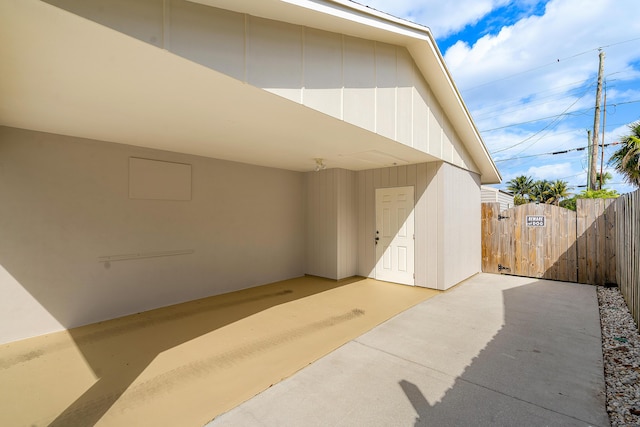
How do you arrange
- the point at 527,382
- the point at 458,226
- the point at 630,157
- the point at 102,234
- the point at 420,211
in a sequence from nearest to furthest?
the point at 527,382, the point at 102,234, the point at 420,211, the point at 458,226, the point at 630,157

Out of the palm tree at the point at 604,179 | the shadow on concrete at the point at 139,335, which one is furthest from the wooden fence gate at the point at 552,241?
the palm tree at the point at 604,179

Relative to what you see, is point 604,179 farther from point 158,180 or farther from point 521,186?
point 158,180

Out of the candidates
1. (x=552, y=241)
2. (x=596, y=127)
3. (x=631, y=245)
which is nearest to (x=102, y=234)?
(x=631, y=245)

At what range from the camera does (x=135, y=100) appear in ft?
8.47

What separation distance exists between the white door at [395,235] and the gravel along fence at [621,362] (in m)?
2.92

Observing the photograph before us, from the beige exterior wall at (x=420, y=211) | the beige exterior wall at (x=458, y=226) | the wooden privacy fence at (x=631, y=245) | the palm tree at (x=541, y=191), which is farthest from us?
the palm tree at (x=541, y=191)

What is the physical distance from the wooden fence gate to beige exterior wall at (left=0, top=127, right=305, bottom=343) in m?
5.92

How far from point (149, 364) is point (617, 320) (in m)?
5.90

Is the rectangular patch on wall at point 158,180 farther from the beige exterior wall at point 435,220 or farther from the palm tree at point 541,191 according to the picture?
the palm tree at point 541,191

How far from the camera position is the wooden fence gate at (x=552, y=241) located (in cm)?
564

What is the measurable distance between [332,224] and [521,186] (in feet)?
85.4

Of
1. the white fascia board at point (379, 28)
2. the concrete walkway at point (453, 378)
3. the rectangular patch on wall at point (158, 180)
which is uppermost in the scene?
the white fascia board at point (379, 28)

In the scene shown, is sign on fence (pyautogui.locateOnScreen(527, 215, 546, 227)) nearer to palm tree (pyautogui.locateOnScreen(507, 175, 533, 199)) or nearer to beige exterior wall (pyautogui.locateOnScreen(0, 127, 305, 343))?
beige exterior wall (pyautogui.locateOnScreen(0, 127, 305, 343))

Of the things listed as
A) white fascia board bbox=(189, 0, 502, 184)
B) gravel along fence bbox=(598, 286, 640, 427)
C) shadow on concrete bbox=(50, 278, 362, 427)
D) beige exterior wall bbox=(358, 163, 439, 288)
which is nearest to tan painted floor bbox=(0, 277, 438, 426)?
shadow on concrete bbox=(50, 278, 362, 427)
